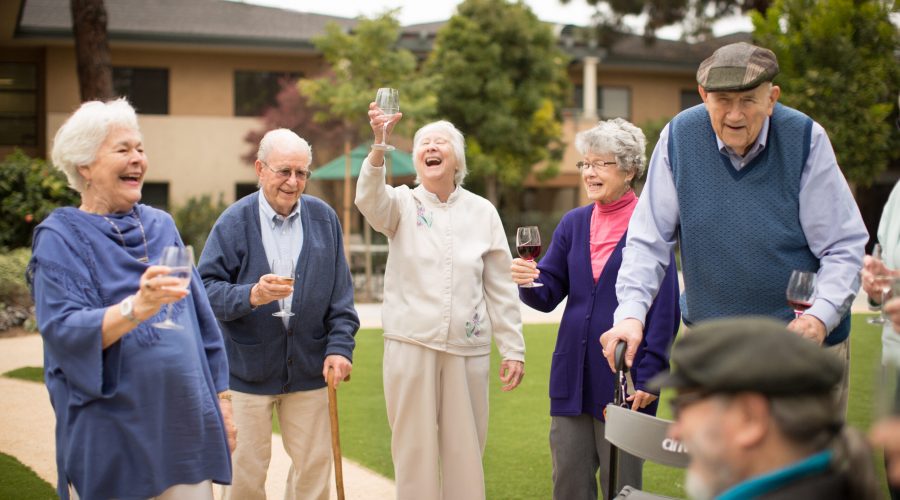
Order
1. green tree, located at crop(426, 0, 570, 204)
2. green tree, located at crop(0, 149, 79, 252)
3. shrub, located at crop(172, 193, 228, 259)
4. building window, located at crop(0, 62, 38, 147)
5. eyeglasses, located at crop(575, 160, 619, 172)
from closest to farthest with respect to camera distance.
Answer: eyeglasses, located at crop(575, 160, 619, 172) < green tree, located at crop(0, 149, 79, 252) < shrub, located at crop(172, 193, 228, 259) < green tree, located at crop(426, 0, 570, 204) < building window, located at crop(0, 62, 38, 147)

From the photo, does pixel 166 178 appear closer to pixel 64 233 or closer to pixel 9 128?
pixel 9 128

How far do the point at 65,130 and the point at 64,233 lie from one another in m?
0.42

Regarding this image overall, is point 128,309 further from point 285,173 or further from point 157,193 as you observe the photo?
point 157,193

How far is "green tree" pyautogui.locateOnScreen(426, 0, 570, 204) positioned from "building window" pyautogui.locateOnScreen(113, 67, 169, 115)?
8.03 metres

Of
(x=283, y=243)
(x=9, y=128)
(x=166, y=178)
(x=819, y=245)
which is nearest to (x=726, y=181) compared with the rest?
(x=819, y=245)

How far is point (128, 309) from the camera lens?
11.4 ft

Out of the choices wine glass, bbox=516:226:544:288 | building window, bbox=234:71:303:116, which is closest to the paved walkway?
wine glass, bbox=516:226:544:288

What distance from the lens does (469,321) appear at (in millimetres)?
5371

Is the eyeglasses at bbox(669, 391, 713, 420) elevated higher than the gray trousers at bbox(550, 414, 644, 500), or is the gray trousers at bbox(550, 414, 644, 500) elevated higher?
the eyeglasses at bbox(669, 391, 713, 420)

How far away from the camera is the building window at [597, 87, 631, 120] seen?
112ft

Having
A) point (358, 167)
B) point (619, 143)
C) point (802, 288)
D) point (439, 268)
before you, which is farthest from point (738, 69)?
point (358, 167)

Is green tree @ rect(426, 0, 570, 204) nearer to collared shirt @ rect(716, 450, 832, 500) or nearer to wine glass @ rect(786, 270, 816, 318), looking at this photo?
wine glass @ rect(786, 270, 816, 318)

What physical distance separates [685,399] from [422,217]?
11.4ft

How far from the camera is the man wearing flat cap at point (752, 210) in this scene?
3930mm
